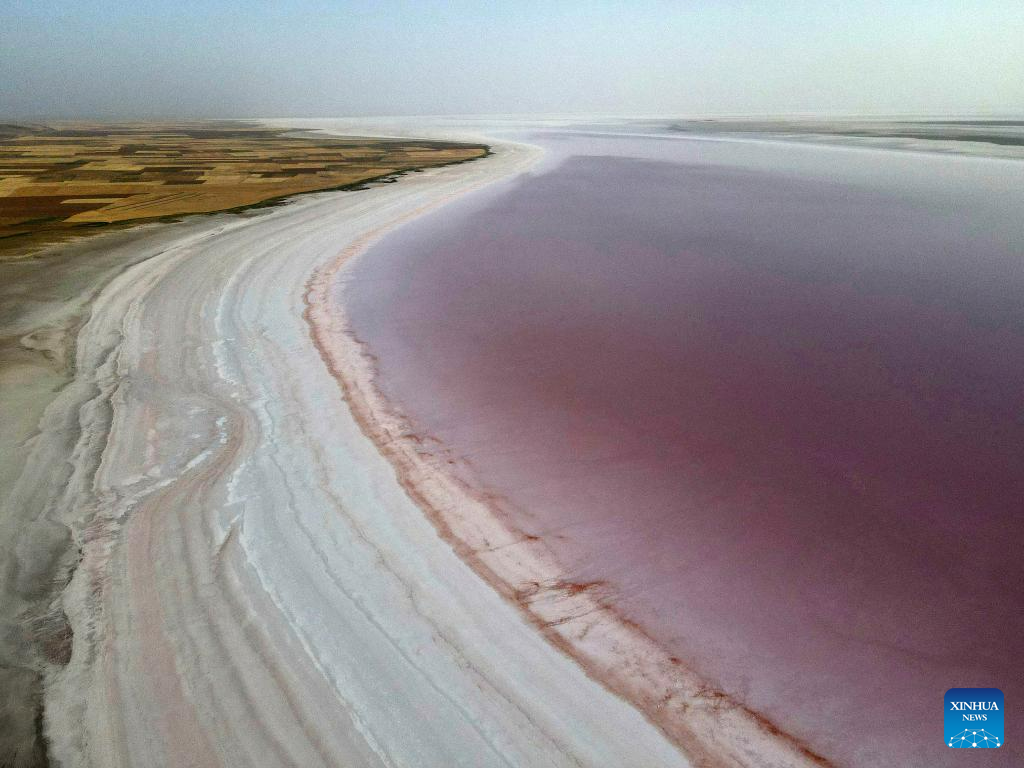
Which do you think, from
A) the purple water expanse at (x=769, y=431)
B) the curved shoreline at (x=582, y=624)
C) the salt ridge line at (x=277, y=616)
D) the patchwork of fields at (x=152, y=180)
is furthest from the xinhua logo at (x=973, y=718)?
the patchwork of fields at (x=152, y=180)

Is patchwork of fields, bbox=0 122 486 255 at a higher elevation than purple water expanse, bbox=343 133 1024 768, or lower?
higher

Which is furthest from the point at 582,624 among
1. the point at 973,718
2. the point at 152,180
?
the point at 152,180

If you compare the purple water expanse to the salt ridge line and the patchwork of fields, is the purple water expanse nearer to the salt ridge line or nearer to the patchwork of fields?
the salt ridge line

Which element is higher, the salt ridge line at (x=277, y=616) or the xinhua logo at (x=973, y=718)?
the salt ridge line at (x=277, y=616)

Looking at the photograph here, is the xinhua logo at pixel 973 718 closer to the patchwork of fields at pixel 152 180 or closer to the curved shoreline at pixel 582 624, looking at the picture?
the curved shoreline at pixel 582 624

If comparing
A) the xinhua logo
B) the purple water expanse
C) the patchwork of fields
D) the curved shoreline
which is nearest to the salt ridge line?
the curved shoreline
